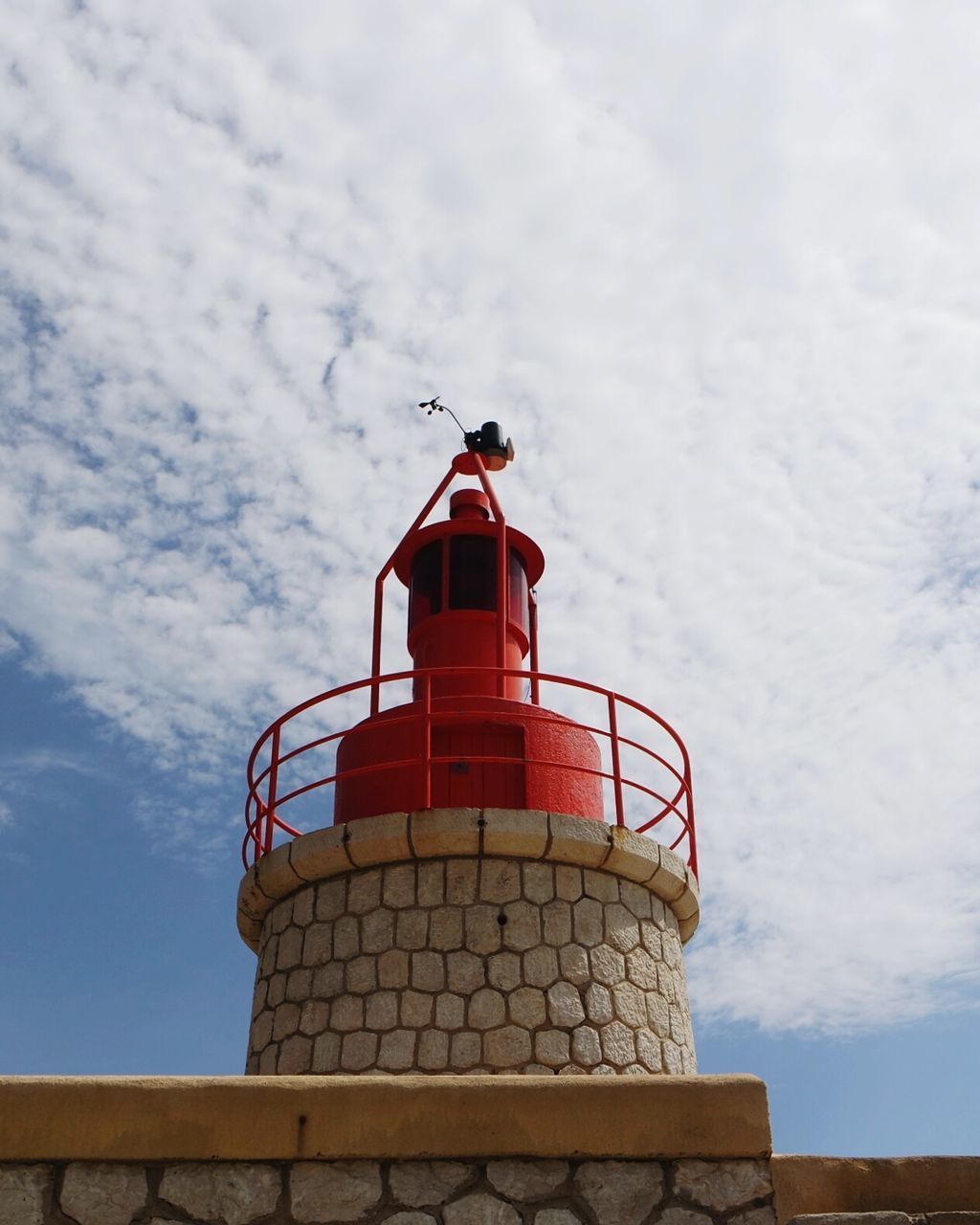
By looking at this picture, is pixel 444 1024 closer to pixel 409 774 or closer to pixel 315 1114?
pixel 409 774

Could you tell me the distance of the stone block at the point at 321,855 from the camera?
7473mm

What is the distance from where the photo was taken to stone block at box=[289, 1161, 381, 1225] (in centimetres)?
373

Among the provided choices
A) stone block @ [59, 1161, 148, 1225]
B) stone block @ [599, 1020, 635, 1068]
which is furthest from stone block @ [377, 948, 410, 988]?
stone block @ [59, 1161, 148, 1225]

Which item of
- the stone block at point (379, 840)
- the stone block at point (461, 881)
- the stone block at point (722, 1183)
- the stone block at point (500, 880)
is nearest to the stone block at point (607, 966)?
the stone block at point (500, 880)

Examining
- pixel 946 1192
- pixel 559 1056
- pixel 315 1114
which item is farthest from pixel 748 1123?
pixel 559 1056

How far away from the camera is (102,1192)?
3.72 m

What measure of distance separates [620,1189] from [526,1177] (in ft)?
0.97

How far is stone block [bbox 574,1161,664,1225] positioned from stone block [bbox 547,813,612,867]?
3.55m

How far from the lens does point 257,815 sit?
821cm

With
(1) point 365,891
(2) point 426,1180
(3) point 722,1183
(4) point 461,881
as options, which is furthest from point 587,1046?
(2) point 426,1180

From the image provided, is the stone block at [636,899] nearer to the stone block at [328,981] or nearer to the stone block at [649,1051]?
the stone block at [649,1051]

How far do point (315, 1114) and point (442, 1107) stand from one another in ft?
1.28

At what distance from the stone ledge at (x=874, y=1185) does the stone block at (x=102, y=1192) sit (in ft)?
6.46

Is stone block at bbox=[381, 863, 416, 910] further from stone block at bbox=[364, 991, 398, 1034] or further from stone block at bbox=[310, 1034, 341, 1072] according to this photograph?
stone block at bbox=[310, 1034, 341, 1072]
